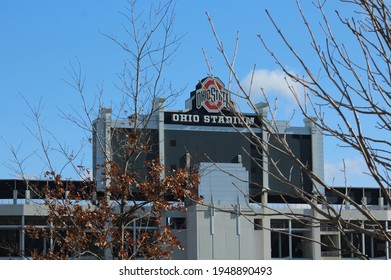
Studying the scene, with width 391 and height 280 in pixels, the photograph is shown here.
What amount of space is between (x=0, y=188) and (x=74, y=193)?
5634cm

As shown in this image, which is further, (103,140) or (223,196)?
(223,196)

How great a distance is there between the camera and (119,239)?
464 inches

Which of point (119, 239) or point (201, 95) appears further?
point (201, 95)

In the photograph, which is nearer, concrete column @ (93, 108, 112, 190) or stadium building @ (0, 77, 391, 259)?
concrete column @ (93, 108, 112, 190)

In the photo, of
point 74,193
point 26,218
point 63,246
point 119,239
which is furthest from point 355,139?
point 26,218

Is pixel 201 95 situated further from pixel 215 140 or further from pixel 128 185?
pixel 128 185

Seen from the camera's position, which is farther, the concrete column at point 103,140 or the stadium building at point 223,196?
the stadium building at point 223,196

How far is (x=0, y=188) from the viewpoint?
223ft
